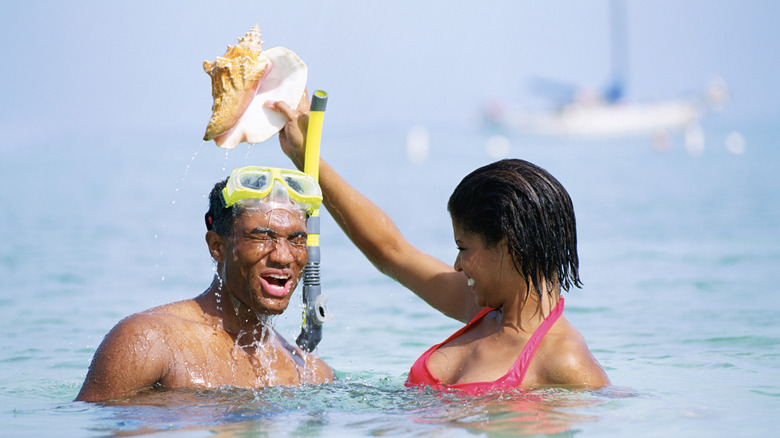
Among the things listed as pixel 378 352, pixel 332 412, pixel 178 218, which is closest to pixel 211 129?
pixel 332 412

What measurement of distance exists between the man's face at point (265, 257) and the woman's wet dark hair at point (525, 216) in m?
0.72

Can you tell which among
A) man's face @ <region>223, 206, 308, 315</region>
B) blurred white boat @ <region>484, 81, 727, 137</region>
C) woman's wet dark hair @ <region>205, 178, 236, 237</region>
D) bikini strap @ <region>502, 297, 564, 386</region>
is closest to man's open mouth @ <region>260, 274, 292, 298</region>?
man's face @ <region>223, 206, 308, 315</region>

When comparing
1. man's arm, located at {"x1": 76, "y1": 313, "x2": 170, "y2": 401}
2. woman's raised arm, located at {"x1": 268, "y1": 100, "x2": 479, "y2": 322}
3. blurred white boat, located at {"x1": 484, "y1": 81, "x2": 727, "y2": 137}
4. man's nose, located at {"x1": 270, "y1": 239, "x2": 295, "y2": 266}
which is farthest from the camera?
blurred white boat, located at {"x1": 484, "y1": 81, "x2": 727, "y2": 137}

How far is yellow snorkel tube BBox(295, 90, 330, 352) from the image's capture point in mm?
4012

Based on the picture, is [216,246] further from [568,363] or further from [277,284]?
[568,363]

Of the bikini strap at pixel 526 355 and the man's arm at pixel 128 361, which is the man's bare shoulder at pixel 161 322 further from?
the bikini strap at pixel 526 355

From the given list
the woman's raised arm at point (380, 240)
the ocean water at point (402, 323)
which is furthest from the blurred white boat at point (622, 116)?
the woman's raised arm at point (380, 240)

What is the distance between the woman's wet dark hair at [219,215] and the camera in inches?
153

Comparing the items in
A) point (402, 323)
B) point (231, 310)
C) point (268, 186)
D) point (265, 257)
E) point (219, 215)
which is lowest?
point (402, 323)

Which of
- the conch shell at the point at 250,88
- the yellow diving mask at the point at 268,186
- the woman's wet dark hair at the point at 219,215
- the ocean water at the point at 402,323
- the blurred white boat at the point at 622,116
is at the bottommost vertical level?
the ocean water at the point at 402,323

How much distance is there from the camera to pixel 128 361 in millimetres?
3566

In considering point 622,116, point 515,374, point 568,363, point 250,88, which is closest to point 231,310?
point 250,88

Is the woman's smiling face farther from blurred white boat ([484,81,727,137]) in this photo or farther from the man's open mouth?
blurred white boat ([484,81,727,137])

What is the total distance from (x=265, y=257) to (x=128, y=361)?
0.67 meters
